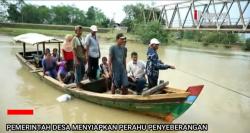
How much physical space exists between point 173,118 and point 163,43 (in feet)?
97.7

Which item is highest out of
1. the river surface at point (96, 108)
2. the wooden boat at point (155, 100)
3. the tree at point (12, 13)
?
the tree at point (12, 13)

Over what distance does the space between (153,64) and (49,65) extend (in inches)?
160

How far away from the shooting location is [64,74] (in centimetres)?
870

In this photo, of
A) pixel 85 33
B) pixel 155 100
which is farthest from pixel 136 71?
→ pixel 85 33

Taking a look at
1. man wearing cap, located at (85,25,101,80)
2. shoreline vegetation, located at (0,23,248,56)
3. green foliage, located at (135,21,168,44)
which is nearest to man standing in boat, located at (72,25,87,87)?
man wearing cap, located at (85,25,101,80)

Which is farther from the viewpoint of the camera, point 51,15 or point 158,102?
point 51,15

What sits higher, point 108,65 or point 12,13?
point 12,13

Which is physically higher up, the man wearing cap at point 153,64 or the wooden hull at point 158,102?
the man wearing cap at point 153,64

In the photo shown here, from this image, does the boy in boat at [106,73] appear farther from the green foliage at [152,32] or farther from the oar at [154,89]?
the green foliage at [152,32]

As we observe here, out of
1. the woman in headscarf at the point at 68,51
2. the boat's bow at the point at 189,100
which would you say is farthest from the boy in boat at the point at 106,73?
the boat's bow at the point at 189,100

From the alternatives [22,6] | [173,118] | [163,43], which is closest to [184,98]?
[173,118]

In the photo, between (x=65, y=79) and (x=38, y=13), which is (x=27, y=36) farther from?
(x=38, y=13)

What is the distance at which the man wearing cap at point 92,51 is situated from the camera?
7.31 metres

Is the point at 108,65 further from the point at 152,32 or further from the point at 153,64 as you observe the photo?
the point at 152,32
